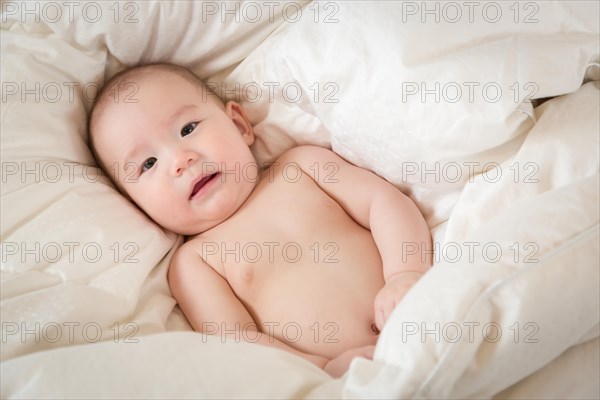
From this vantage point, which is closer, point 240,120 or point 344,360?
point 344,360

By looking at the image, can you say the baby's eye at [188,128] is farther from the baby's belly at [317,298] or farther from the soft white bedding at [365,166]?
the baby's belly at [317,298]

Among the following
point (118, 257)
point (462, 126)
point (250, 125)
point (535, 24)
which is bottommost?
point (118, 257)

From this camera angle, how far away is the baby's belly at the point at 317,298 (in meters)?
1.07

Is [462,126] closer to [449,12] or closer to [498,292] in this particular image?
[449,12]

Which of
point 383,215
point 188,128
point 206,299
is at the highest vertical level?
point 188,128

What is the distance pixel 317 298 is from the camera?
3.65 feet

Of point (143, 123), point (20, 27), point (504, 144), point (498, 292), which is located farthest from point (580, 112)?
point (20, 27)

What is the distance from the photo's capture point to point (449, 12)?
3.64 feet

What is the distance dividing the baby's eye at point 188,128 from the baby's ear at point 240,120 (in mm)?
105

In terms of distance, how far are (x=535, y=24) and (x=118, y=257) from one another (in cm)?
87

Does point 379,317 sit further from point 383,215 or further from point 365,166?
point 365,166

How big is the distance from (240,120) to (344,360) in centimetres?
60

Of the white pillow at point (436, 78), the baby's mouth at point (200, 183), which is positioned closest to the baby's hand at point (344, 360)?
A: the white pillow at point (436, 78)

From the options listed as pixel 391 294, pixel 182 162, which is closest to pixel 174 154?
pixel 182 162
